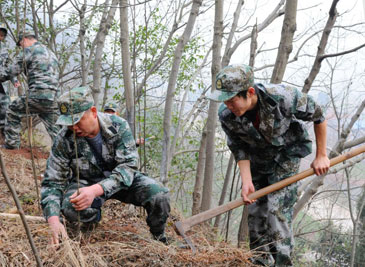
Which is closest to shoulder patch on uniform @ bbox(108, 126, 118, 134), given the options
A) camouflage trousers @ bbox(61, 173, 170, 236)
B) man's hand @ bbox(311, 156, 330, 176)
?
camouflage trousers @ bbox(61, 173, 170, 236)

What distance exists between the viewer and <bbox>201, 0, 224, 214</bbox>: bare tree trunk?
4422 mm

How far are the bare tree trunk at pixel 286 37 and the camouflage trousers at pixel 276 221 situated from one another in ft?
3.93

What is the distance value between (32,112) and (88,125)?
11.3ft

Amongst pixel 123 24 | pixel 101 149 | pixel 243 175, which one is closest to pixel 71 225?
pixel 101 149

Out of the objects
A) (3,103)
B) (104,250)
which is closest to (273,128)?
(104,250)

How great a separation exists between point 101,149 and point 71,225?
66cm

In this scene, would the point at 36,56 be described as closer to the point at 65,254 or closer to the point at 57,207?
the point at 57,207

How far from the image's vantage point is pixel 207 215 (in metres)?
2.99

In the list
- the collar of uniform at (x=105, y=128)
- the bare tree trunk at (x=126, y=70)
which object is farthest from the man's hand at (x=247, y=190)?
the bare tree trunk at (x=126, y=70)

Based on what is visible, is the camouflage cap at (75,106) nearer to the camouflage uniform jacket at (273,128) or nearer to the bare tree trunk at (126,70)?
the camouflage uniform jacket at (273,128)

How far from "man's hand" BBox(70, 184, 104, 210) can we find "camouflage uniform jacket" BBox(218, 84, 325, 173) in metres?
1.06

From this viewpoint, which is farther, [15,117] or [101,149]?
[15,117]

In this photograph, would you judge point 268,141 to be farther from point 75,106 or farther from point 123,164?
point 75,106

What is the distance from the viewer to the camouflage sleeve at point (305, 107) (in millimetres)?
2709
